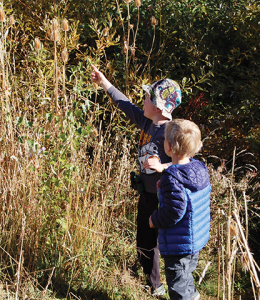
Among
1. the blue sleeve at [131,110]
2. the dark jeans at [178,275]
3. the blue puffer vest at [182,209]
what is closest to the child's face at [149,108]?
the blue sleeve at [131,110]

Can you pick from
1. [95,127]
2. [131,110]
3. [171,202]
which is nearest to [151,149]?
[131,110]

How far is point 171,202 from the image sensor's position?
1.86m

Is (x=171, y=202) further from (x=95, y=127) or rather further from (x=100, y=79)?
(x=95, y=127)

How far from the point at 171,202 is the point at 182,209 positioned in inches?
2.7

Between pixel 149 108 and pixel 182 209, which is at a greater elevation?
pixel 149 108

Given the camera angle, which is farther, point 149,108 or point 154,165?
point 149,108

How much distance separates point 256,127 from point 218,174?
2.42 ft

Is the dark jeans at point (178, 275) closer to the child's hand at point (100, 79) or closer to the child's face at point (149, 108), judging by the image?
the child's face at point (149, 108)

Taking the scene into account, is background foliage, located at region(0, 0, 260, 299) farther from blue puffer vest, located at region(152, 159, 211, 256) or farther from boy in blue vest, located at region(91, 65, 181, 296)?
blue puffer vest, located at region(152, 159, 211, 256)

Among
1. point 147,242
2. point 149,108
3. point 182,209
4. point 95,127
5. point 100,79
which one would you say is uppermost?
point 100,79

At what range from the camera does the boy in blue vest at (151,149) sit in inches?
89.3

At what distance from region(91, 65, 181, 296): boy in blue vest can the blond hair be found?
22cm

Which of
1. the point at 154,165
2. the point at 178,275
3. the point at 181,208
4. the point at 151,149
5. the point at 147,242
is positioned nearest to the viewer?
the point at 181,208

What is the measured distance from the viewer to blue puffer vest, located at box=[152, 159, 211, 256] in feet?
6.12
